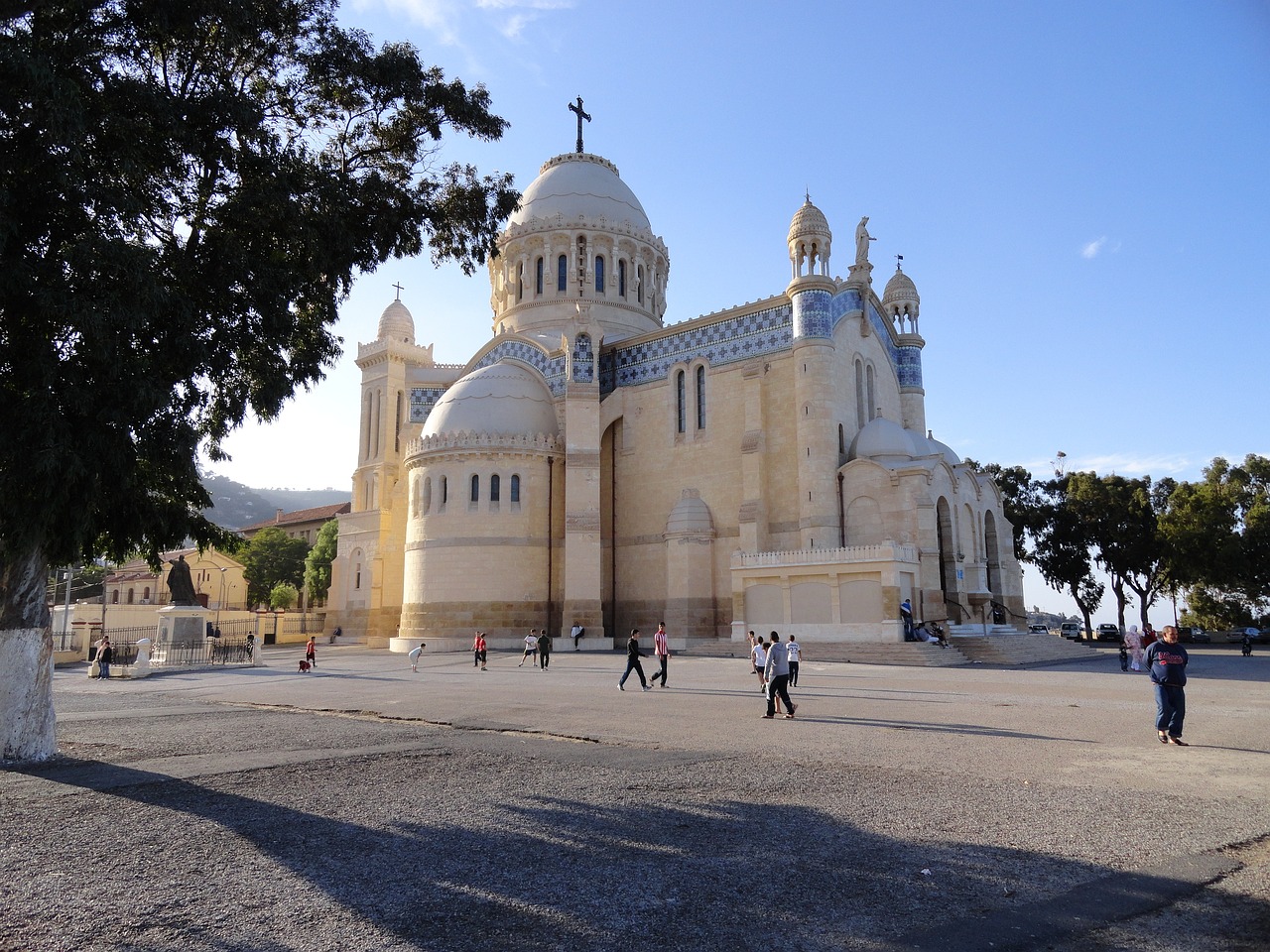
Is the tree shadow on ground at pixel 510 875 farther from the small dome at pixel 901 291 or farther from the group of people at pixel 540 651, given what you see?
the small dome at pixel 901 291

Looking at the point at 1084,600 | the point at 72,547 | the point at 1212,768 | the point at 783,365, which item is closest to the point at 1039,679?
the point at 1212,768

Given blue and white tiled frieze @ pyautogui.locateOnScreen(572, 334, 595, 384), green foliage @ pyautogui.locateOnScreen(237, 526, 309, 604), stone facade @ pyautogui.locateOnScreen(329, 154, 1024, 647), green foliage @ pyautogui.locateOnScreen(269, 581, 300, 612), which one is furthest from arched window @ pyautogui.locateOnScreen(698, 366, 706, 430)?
green foliage @ pyautogui.locateOnScreen(237, 526, 309, 604)

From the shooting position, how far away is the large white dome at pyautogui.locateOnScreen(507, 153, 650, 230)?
42.9 metres

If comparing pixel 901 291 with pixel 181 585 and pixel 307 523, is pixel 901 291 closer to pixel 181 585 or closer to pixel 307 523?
pixel 181 585

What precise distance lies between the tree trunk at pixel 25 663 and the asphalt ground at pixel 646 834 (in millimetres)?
524

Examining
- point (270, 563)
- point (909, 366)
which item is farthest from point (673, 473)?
point (270, 563)

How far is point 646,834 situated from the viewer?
6484 millimetres

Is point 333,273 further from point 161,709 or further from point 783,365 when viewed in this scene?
point 783,365

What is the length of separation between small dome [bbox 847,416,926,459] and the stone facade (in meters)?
0.08

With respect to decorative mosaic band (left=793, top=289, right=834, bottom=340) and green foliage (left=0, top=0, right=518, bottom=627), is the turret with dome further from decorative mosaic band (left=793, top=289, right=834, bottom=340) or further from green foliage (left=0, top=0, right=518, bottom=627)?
green foliage (left=0, top=0, right=518, bottom=627)

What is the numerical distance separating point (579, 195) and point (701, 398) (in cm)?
1350

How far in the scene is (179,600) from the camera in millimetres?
30891

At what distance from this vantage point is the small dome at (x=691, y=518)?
3456 centimetres

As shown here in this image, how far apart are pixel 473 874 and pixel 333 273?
336 inches
